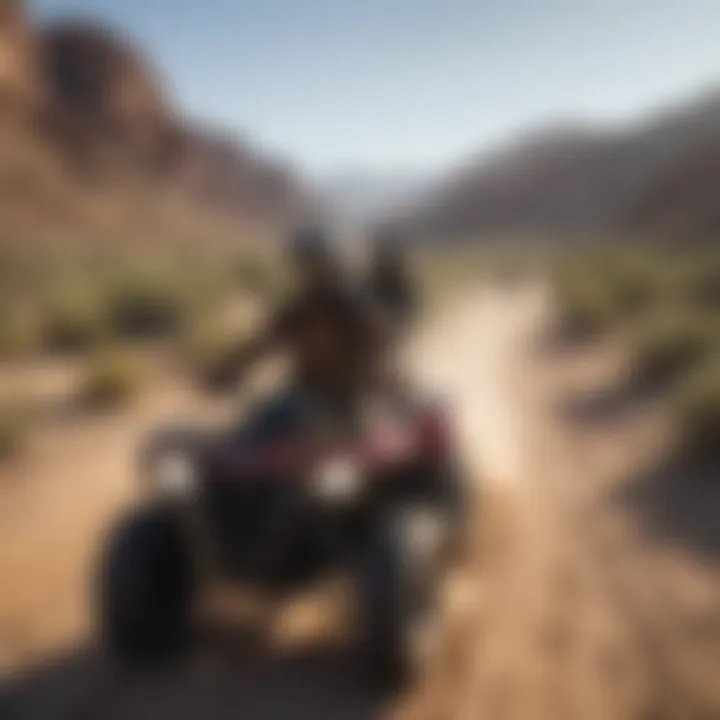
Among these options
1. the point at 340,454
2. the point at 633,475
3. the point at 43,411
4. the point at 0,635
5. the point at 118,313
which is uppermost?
the point at 118,313

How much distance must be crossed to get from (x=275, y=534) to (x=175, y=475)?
548 millimetres

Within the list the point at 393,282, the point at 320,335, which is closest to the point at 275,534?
the point at 320,335

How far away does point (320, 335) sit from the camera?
437cm

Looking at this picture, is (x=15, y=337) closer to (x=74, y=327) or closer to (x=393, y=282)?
(x=74, y=327)

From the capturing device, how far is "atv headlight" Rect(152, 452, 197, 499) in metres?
3.97

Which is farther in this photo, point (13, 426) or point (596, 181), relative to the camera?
point (596, 181)

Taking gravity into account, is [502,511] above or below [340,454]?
below

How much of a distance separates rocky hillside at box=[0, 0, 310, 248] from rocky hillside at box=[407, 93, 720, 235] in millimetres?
16756

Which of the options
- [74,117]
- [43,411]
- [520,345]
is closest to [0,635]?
[43,411]

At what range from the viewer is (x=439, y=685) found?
404 centimetres

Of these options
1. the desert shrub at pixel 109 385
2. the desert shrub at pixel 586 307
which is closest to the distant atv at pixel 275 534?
the desert shrub at pixel 109 385

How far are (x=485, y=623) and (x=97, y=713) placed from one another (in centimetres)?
203

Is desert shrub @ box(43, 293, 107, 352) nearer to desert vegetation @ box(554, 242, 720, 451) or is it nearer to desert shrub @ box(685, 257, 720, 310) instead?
desert vegetation @ box(554, 242, 720, 451)

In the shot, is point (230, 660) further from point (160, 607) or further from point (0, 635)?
point (0, 635)
